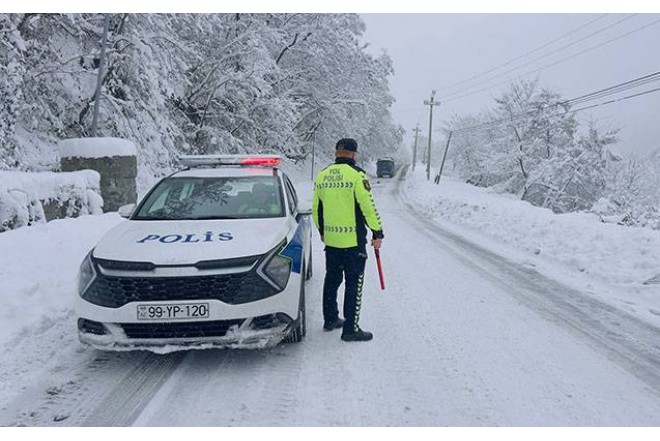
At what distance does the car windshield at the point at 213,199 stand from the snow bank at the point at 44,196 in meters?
3.03

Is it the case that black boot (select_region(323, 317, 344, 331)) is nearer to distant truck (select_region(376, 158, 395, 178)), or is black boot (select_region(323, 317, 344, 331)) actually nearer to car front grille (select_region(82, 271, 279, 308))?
car front grille (select_region(82, 271, 279, 308))

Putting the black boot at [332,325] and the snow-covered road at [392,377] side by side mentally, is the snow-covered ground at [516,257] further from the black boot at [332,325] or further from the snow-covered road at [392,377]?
the black boot at [332,325]

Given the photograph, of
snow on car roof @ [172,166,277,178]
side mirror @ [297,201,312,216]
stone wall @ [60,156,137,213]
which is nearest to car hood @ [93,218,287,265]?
side mirror @ [297,201,312,216]

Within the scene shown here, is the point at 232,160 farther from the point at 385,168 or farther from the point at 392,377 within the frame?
the point at 385,168

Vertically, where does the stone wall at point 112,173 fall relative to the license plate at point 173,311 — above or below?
above

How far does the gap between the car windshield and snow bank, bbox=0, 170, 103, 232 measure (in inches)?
119

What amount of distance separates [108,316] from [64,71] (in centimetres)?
1195

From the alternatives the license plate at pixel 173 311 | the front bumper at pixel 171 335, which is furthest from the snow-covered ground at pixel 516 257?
the license plate at pixel 173 311

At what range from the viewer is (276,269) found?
407 centimetres

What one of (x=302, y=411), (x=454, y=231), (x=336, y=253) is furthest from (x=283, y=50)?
(x=302, y=411)

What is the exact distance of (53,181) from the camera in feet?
26.8

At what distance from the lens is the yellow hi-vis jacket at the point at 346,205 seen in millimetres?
4629

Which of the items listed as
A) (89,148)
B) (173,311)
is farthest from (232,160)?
(89,148)
